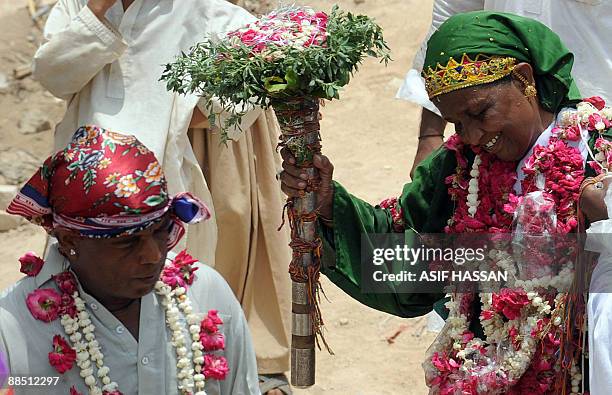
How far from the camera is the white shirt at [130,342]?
3301mm

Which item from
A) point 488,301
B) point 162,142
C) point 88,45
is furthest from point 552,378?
point 88,45

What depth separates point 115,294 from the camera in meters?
3.40

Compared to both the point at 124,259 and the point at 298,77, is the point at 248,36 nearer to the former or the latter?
the point at 298,77

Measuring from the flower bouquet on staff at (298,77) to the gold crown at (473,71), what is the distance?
10.8 inches

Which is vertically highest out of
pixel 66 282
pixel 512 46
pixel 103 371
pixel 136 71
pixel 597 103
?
pixel 136 71

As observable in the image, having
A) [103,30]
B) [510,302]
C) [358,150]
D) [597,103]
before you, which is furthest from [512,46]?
[358,150]

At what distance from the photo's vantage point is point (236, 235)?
569 centimetres

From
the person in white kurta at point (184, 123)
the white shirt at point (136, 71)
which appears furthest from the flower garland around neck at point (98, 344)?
the white shirt at point (136, 71)

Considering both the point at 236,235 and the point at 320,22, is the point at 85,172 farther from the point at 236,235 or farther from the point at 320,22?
the point at 236,235

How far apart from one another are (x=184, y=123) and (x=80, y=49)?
0.55 meters

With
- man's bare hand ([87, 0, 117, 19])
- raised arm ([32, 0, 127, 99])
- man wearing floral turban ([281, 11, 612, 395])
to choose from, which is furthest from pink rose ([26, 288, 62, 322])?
man's bare hand ([87, 0, 117, 19])

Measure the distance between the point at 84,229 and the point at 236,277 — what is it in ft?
8.44

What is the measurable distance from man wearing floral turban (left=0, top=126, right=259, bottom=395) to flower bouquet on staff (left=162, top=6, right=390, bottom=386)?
61 cm

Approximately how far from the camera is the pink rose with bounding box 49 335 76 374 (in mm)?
3316
